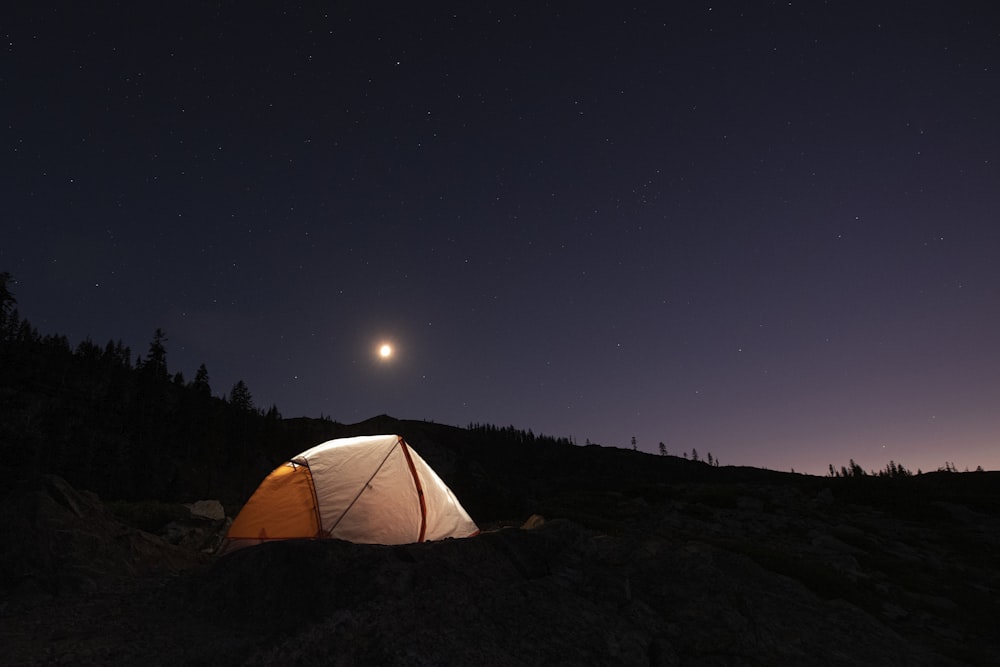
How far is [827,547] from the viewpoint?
788 inches

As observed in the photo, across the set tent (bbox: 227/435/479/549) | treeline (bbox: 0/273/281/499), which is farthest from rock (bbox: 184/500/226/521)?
Result: treeline (bbox: 0/273/281/499)

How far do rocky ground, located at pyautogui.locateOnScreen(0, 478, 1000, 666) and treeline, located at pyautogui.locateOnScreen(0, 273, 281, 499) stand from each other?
251 ft

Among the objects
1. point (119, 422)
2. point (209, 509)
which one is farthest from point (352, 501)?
point (119, 422)

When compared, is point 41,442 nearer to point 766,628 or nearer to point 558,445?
point 766,628

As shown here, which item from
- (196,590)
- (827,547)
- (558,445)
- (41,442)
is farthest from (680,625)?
(558,445)

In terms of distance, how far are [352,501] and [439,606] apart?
211 inches

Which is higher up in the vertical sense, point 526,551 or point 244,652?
point 526,551

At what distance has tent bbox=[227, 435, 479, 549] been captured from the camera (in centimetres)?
1184

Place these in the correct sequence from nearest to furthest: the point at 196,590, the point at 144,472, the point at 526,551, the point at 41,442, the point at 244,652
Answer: the point at 244,652 < the point at 196,590 < the point at 526,551 < the point at 41,442 < the point at 144,472

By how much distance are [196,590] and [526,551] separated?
576cm

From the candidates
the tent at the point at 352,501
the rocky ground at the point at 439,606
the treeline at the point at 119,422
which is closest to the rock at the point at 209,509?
the rocky ground at the point at 439,606

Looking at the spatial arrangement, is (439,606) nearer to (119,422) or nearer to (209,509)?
(209,509)

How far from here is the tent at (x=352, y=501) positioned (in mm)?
11844

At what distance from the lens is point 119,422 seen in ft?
300
